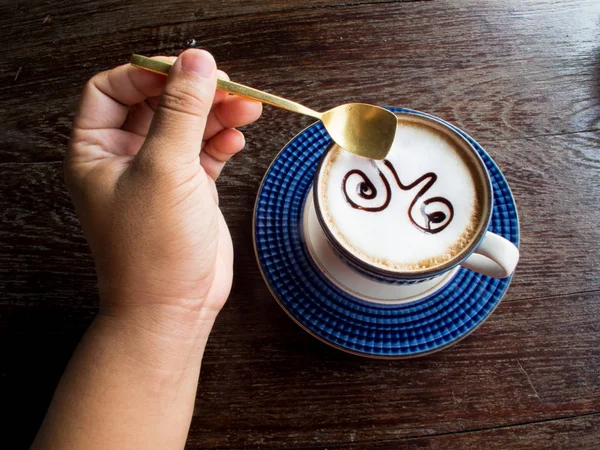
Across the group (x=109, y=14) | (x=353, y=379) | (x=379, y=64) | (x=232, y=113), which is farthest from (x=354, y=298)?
(x=109, y=14)

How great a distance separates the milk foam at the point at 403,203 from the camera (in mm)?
728

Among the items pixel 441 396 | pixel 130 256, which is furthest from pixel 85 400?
pixel 441 396

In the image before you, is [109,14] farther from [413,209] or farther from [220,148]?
[413,209]

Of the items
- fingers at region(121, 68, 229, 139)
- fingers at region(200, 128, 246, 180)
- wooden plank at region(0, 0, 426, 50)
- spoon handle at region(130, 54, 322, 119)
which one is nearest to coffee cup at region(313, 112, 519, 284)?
spoon handle at region(130, 54, 322, 119)

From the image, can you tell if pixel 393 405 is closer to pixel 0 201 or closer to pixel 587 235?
pixel 587 235

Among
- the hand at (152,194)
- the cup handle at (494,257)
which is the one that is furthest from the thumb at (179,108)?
the cup handle at (494,257)

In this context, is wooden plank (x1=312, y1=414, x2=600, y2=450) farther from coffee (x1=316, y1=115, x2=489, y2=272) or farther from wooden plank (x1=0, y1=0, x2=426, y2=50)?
wooden plank (x1=0, y1=0, x2=426, y2=50)

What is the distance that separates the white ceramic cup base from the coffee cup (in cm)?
7

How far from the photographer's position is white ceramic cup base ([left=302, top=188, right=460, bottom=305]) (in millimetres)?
821

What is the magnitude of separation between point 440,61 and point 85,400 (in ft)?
2.99

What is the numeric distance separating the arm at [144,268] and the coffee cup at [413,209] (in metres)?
0.21

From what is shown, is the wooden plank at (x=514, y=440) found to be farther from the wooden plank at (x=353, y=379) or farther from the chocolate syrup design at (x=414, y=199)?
the chocolate syrup design at (x=414, y=199)

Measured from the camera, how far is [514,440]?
0.84 metres

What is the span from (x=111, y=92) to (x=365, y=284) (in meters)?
0.54
